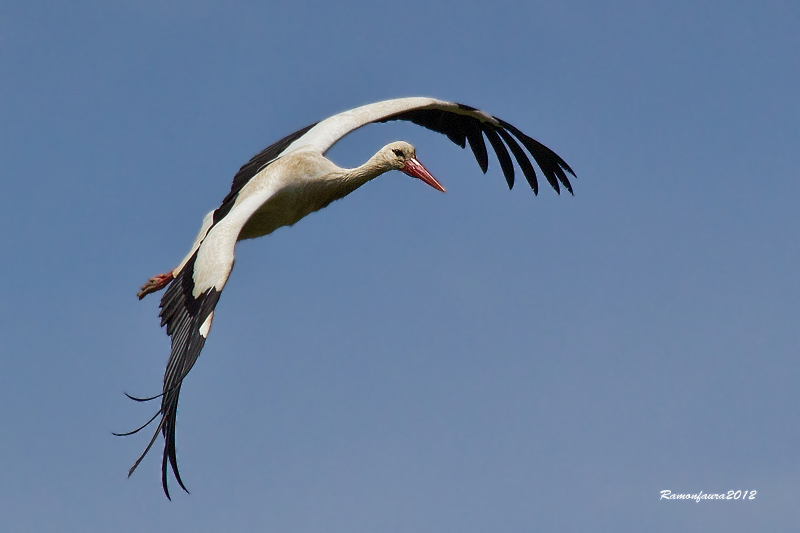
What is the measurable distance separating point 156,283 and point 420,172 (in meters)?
2.94

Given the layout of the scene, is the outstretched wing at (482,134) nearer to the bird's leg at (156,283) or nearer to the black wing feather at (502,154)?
the black wing feather at (502,154)

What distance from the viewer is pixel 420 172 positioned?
11.9 meters

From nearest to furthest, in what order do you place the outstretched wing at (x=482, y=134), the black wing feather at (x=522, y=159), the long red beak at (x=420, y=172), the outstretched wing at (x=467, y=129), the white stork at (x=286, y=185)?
the white stork at (x=286, y=185) → the long red beak at (x=420, y=172) → the outstretched wing at (x=467, y=129) → the outstretched wing at (x=482, y=134) → the black wing feather at (x=522, y=159)

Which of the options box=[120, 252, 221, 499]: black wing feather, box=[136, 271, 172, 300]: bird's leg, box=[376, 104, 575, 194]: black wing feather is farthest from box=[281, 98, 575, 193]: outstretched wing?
box=[120, 252, 221, 499]: black wing feather

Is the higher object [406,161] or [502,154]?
[502,154]

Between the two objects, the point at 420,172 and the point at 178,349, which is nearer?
the point at 178,349

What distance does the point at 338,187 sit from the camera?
454 inches

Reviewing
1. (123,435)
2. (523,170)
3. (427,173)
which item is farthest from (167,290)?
(523,170)

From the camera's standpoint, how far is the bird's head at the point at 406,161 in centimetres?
1184

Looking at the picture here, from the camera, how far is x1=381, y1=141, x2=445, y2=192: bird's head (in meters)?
11.8

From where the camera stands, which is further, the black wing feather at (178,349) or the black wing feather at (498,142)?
the black wing feather at (498,142)

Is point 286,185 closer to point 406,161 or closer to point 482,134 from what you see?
point 406,161

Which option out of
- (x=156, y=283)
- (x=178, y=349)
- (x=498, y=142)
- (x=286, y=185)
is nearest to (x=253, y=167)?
(x=286, y=185)

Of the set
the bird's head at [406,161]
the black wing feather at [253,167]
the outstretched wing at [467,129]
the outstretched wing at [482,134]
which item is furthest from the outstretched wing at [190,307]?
the outstretched wing at [482,134]
